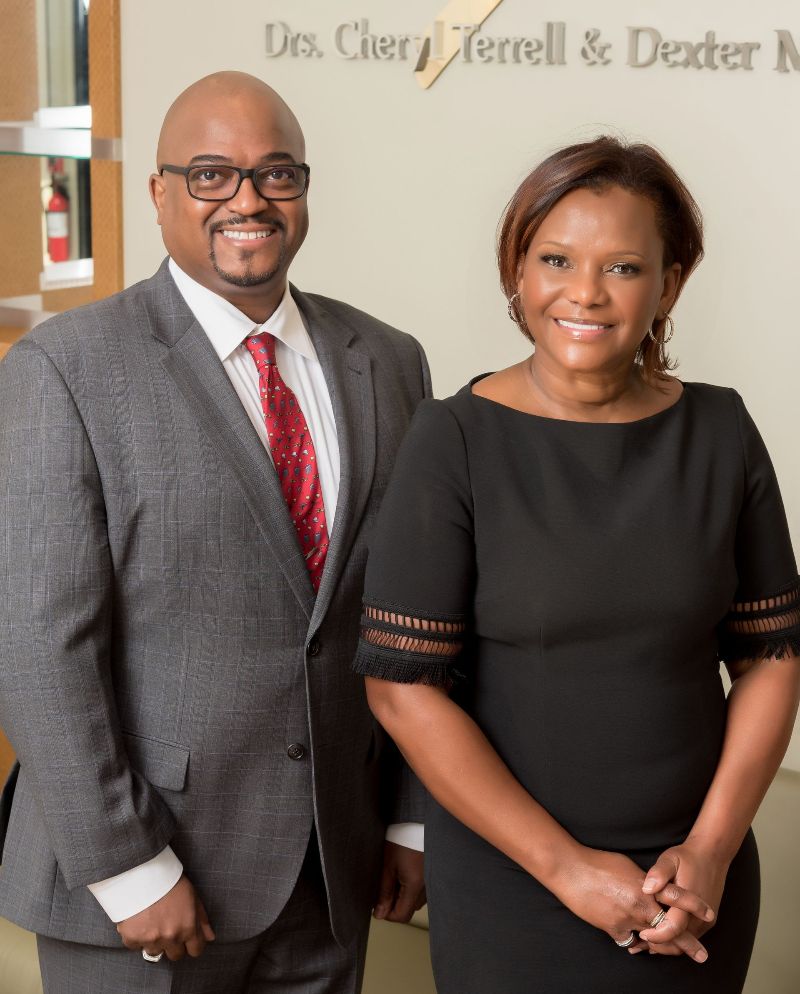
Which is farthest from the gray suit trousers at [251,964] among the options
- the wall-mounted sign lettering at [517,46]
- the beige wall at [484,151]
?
the wall-mounted sign lettering at [517,46]

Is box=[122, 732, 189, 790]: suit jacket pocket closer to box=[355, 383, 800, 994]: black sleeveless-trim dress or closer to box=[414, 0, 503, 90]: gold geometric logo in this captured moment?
box=[355, 383, 800, 994]: black sleeveless-trim dress

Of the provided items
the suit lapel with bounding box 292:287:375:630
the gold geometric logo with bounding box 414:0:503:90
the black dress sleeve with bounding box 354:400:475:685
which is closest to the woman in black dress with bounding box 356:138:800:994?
the black dress sleeve with bounding box 354:400:475:685

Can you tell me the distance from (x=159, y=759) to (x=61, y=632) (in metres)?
0.24

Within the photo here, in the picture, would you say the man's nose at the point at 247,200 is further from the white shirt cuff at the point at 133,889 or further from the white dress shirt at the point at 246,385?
the white shirt cuff at the point at 133,889

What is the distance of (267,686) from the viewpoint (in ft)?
5.76

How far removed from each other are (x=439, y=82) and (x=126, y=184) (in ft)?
3.19

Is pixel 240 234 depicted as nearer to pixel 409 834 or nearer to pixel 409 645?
pixel 409 645

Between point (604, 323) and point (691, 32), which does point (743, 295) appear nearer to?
point (691, 32)

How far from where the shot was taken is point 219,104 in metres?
1.77

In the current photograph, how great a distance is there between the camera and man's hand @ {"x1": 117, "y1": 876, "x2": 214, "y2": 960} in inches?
67.2

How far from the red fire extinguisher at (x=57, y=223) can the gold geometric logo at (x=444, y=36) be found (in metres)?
1.26

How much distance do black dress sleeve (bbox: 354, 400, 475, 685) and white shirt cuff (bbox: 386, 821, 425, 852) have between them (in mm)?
541

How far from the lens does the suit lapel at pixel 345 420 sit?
1756 millimetres

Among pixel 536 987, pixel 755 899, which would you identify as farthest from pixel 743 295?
pixel 536 987
